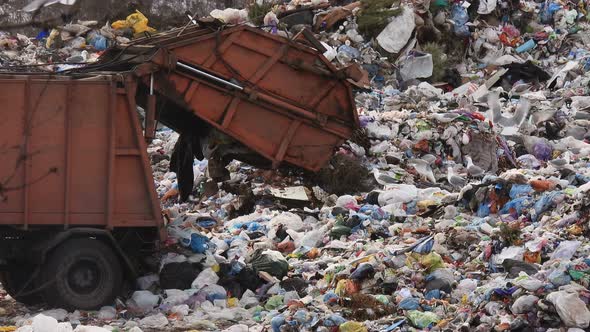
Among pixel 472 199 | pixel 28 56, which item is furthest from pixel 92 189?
pixel 28 56

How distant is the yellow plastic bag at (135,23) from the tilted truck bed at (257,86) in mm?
10865

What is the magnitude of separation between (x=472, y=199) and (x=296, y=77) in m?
2.36

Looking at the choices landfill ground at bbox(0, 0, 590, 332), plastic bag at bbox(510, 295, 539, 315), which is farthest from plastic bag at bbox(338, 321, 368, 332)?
plastic bag at bbox(510, 295, 539, 315)

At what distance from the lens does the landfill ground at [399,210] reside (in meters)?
7.62

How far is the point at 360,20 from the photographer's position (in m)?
18.9

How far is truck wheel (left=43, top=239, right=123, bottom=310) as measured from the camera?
8148mm

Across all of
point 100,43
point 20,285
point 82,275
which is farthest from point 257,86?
point 100,43

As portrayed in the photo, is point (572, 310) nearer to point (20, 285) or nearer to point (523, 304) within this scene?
point (523, 304)

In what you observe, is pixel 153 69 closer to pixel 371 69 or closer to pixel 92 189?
A: pixel 92 189

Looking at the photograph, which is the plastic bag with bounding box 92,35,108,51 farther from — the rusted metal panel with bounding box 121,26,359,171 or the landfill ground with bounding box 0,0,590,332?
the rusted metal panel with bounding box 121,26,359,171

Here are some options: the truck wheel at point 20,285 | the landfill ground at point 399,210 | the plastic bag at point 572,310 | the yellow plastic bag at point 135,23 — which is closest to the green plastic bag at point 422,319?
the landfill ground at point 399,210

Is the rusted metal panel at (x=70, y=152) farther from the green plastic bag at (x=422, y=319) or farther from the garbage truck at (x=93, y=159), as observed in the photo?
the green plastic bag at (x=422, y=319)

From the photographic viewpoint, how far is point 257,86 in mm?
9375

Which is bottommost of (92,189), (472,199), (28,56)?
(28,56)
